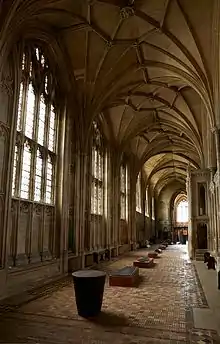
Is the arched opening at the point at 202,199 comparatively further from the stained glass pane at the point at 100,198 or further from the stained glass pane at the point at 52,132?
the stained glass pane at the point at 52,132

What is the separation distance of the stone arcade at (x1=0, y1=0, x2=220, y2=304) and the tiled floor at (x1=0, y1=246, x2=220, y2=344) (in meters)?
1.91

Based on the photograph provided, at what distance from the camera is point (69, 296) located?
7.32 metres

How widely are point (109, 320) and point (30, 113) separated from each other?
716 centimetres

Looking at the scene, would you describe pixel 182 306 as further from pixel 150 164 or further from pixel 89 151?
pixel 150 164

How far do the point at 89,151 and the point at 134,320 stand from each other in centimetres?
1035

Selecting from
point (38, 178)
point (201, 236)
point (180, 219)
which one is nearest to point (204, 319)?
point (38, 178)

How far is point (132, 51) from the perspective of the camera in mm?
12977

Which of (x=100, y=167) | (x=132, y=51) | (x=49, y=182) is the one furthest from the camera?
(x=100, y=167)

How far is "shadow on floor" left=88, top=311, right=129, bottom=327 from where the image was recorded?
5.14 metres

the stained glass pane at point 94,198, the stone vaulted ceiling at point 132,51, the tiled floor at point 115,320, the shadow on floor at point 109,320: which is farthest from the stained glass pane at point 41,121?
the shadow on floor at point 109,320

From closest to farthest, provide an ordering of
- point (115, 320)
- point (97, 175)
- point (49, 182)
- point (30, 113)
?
point (115, 320)
point (30, 113)
point (49, 182)
point (97, 175)

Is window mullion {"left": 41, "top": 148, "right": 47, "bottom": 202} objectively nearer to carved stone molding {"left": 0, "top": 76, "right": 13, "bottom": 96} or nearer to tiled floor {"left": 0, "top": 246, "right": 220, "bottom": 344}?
carved stone molding {"left": 0, "top": 76, "right": 13, "bottom": 96}

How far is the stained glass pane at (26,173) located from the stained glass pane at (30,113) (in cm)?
55

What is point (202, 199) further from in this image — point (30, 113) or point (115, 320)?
point (115, 320)
